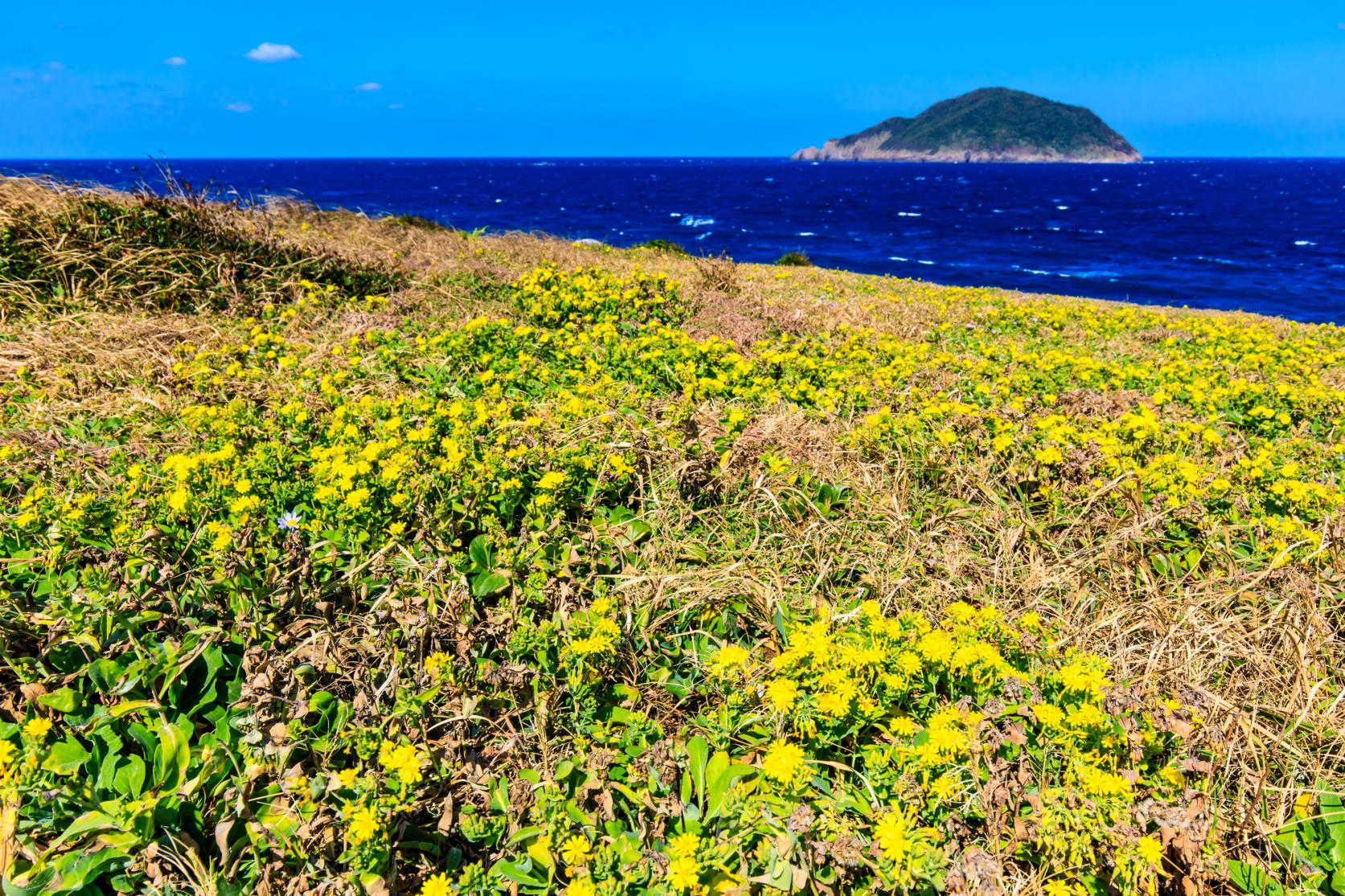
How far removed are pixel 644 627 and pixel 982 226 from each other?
6414 cm

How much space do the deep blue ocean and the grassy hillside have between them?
5557 millimetres

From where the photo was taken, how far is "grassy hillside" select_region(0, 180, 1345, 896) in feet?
6.91

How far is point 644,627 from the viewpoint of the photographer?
10.0 ft

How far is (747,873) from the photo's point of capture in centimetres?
208

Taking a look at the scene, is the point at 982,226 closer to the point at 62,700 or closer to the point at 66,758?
the point at 62,700

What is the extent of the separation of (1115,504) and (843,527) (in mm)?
1628

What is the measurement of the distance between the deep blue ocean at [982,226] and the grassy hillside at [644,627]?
556cm

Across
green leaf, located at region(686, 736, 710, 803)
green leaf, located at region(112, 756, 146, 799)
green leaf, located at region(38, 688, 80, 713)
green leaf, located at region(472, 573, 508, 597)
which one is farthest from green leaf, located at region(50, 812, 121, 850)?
green leaf, located at region(686, 736, 710, 803)

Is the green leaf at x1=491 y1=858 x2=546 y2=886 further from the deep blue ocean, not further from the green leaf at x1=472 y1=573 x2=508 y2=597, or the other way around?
the deep blue ocean

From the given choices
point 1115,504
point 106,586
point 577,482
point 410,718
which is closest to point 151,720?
point 106,586

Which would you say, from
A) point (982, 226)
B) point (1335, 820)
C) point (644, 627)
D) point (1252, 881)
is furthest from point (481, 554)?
point (982, 226)

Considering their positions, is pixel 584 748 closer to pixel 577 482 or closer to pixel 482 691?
pixel 482 691

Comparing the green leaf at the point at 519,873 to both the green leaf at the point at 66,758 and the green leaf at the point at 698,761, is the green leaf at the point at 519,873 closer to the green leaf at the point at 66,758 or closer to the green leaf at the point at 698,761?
the green leaf at the point at 698,761

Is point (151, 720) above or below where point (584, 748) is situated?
above
